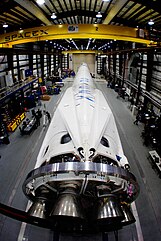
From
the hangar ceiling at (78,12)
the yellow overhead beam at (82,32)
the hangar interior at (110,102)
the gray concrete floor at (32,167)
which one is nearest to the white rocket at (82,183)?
the hangar interior at (110,102)

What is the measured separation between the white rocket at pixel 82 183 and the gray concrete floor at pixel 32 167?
2.81 metres

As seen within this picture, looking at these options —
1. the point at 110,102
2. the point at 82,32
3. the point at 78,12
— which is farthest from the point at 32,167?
the point at 78,12

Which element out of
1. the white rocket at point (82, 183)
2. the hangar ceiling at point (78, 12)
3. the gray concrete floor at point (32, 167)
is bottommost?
the gray concrete floor at point (32, 167)

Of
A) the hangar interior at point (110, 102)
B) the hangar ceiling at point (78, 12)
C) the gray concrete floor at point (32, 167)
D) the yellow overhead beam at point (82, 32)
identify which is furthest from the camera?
the hangar ceiling at point (78, 12)

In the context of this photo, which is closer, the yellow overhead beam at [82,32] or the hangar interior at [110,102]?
the hangar interior at [110,102]

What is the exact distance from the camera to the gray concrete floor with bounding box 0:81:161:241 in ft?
23.1

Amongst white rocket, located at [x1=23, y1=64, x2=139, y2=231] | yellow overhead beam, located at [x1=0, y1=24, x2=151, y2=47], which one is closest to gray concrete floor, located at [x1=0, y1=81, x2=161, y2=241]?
white rocket, located at [x1=23, y1=64, x2=139, y2=231]

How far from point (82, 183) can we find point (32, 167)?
733cm

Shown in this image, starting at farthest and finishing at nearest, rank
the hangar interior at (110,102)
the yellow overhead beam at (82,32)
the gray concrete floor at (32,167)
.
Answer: the yellow overhead beam at (82,32), the hangar interior at (110,102), the gray concrete floor at (32,167)

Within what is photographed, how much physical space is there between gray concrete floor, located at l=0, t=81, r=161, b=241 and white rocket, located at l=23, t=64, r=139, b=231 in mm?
2814

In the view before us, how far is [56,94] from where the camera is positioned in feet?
101

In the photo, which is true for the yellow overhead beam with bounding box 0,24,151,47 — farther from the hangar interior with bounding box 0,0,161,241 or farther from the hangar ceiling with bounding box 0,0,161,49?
the hangar ceiling with bounding box 0,0,161,49

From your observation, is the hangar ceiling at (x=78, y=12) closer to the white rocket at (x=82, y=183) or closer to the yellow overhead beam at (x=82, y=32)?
the yellow overhead beam at (x=82, y=32)

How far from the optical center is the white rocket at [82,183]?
390 centimetres
